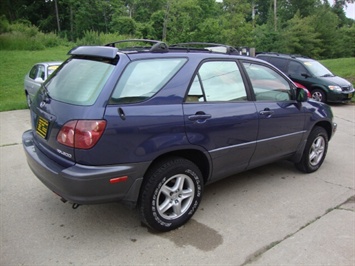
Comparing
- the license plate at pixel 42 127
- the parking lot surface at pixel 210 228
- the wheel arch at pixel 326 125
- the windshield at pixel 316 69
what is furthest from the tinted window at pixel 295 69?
the license plate at pixel 42 127

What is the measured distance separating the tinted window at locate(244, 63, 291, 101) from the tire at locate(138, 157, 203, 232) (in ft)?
4.45

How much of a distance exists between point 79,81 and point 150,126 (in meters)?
0.82

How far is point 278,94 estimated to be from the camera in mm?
4293

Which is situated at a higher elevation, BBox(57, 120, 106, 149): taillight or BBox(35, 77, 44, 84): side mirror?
BBox(57, 120, 106, 149): taillight

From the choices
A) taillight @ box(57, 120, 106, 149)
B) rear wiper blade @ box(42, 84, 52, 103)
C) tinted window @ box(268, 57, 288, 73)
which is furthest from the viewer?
tinted window @ box(268, 57, 288, 73)

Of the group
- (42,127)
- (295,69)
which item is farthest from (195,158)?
(295,69)

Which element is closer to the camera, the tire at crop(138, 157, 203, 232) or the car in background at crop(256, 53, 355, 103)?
the tire at crop(138, 157, 203, 232)

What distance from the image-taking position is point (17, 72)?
16.7 m

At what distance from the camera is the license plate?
3.10 meters

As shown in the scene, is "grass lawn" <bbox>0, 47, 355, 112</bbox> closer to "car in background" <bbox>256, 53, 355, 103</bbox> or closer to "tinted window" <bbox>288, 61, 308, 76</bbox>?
"car in background" <bbox>256, 53, 355, 103</bbox>

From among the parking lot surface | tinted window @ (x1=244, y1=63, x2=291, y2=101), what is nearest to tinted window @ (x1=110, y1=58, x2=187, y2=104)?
tinted window @ (x1=244, y1=63, x2=291, y2=101)

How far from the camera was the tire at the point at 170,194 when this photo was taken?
305 cm

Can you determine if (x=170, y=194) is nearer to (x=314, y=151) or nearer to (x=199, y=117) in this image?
(x=199, y=117)

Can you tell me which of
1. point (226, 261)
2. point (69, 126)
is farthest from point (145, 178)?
point (226, 261)
